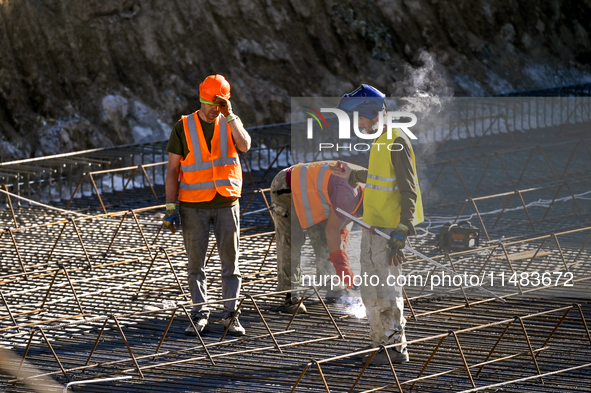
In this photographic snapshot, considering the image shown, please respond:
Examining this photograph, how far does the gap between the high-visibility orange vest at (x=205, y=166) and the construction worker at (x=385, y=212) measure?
105cm

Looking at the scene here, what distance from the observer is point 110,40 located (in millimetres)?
16703

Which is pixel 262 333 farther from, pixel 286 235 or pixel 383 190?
pixel 383 190

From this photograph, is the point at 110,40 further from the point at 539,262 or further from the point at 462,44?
the point at 539,262

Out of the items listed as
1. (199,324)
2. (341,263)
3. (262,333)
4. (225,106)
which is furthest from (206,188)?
(341,263)

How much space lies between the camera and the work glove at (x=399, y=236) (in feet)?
18.1

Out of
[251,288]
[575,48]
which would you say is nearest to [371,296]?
[251,288]

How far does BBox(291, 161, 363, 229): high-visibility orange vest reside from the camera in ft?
22.9

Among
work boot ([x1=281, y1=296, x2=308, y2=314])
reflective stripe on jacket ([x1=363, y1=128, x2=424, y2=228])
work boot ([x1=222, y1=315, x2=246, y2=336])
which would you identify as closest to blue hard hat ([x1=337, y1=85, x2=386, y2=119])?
reflective stripe on jacket ([x1=363, y1=128, x2=424, y2=228])

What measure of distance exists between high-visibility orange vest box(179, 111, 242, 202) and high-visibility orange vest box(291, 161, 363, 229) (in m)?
0.74

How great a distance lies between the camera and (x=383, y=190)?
5707 mm

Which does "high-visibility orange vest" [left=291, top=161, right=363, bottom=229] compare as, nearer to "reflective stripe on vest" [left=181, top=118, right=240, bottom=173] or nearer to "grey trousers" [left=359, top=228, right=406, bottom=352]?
"reflective stripe on vest" [left=181, top=118, right=240, bottom=173]

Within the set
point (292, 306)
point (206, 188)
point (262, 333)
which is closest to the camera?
point (206, 188)

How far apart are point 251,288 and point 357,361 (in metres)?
2.10

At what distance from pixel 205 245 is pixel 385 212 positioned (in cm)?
152
